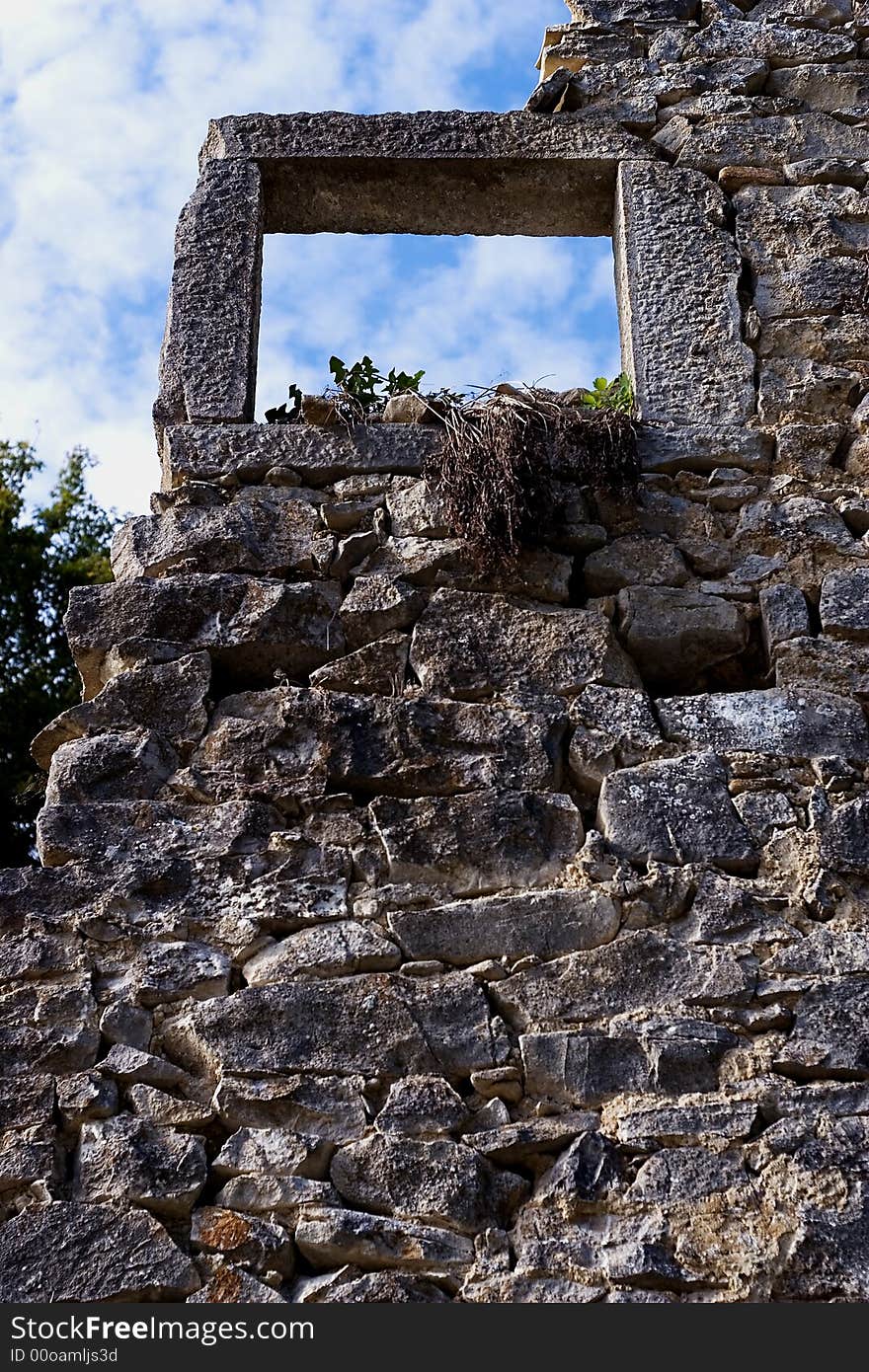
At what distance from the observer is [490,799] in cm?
353

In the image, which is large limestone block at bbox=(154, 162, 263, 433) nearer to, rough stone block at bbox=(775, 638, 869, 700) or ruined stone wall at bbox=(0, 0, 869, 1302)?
ruined stone wall at bbox=(0, 0, 869, 1302)

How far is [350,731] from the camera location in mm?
3646

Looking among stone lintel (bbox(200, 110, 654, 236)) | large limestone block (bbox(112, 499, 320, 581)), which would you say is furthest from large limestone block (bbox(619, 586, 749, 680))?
stone lintel (bbox(200, 110, 654, 236))

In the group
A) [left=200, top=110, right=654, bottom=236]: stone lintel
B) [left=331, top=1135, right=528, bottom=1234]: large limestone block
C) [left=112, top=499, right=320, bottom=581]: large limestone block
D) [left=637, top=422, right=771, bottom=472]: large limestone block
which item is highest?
[left=200, top=110, right=654, bottom=236]: stone lintel

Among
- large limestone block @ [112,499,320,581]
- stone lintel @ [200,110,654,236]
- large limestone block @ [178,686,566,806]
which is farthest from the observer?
stone lintel @ [200,110,654,236]

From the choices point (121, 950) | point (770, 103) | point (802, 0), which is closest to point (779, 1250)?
point (121, 950)

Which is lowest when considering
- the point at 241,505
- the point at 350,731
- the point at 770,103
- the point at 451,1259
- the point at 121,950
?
the point at 451,1259

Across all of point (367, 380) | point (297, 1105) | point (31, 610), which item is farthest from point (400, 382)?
point (31, 610)

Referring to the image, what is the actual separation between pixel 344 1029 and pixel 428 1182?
34cm

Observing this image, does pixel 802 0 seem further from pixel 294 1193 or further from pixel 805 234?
pixel 294 1193

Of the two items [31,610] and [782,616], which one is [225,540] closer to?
[782,616]

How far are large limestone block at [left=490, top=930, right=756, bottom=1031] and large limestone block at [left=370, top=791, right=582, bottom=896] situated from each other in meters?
0.22

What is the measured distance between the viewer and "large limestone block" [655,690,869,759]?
364 cm

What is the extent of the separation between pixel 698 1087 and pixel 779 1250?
0.33 meters
